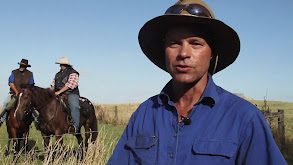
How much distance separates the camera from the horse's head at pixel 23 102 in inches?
316

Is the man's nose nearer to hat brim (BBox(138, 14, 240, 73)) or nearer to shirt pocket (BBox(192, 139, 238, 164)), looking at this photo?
hat brim (BBox(138, 14, 240, 73))

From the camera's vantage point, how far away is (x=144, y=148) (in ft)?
5.90

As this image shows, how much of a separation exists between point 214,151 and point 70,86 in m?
7.79

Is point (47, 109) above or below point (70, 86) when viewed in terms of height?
below

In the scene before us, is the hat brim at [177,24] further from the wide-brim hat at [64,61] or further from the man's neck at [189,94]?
the wide-brim hat at [64,61]

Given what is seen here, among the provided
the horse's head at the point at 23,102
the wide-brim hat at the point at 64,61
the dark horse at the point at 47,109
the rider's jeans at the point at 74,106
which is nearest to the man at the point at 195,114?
the dark horse at the point at 47,109

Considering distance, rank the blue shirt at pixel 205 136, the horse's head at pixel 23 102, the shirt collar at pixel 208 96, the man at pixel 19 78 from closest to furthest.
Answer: the blue shirt at pixel 205 136 → the shirt collar at pixel 208 96 → the horse's head at pixel 23 102 → the man at pixel 19 78

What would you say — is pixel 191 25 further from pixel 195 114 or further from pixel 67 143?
pixel 67 143

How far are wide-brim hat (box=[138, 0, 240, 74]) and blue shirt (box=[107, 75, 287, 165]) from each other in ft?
0.95

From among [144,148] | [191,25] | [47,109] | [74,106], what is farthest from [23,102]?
[191,25]

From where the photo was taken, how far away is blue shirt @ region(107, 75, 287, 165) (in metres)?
1.51

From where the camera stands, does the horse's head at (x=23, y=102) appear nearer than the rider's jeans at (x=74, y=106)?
Yes

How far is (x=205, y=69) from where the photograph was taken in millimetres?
1868

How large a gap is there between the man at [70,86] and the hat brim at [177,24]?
22.8 feet
